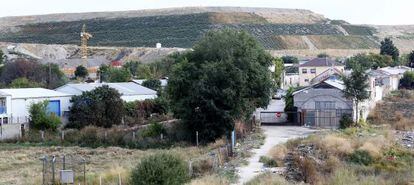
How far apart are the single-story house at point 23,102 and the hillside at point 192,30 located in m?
77.0

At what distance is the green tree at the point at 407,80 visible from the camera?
66.8 metres

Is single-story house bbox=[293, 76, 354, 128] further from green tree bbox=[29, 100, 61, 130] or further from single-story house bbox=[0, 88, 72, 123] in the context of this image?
single-story house bbox=[0, 88, 72, 123]

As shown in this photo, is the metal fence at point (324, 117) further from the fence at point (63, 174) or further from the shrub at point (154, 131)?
the fence at point (63, 174)

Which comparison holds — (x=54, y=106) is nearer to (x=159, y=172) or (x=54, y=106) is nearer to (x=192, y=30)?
(x=159, y=172)

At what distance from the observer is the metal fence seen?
1626 inches

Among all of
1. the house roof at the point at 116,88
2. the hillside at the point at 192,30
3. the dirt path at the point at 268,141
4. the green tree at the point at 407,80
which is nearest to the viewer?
the dirt path at the point at 268,141

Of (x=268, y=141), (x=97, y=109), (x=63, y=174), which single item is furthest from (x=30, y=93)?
(x=63, y=174)

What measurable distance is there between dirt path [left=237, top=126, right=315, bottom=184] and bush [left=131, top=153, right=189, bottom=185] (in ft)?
11.4

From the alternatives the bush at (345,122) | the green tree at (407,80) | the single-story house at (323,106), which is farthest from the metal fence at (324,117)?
the green tree at (407,80)

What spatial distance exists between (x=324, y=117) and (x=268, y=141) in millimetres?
10100

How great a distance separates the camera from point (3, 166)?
94.9 feet

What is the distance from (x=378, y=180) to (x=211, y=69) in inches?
539

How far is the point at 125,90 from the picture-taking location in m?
51.0

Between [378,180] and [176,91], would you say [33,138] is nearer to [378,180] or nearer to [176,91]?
[176,91]
